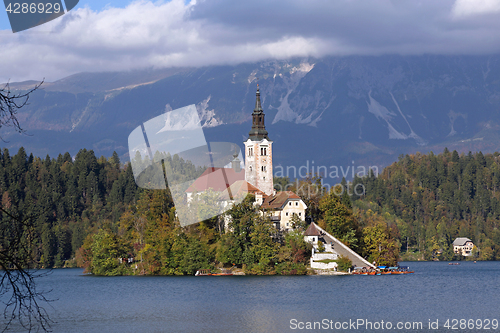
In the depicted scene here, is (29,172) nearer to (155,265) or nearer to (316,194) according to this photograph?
(155,265)

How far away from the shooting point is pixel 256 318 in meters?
49.4

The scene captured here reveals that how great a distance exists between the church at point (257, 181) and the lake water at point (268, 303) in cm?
1465

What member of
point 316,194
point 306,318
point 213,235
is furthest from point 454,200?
point 306,318

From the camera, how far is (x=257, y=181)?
110m

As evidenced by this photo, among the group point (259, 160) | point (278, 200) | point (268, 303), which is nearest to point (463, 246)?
point (259, 160)

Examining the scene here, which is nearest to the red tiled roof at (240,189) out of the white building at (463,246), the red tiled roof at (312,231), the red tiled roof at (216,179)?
the red tiled roof at (216,179)

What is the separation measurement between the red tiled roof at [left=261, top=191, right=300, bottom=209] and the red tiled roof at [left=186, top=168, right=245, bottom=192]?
381 inches

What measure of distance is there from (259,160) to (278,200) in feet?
47.2

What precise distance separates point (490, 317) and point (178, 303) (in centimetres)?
2740

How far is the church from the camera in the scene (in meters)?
96.0

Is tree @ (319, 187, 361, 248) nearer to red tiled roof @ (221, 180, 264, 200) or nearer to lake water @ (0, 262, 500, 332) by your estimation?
lake water @ (0, 262, 500, 332)

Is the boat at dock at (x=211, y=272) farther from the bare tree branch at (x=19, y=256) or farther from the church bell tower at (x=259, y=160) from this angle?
the bare tree branch at (x=19, y=256)

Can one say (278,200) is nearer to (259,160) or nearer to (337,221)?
(337,221)

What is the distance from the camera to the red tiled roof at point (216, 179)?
106250mm
